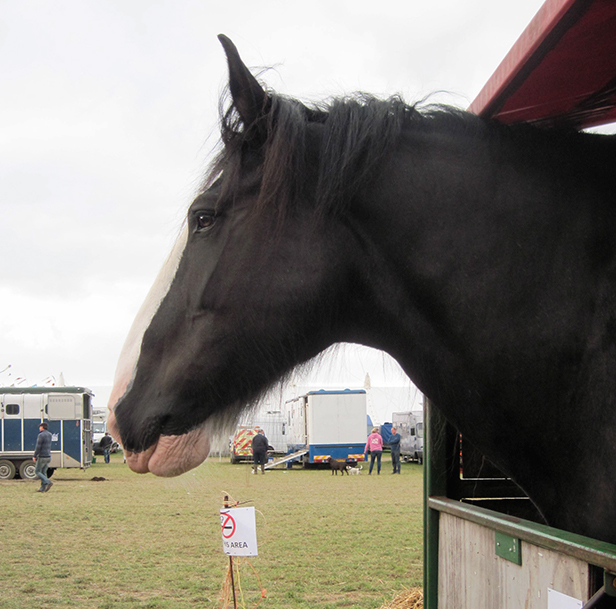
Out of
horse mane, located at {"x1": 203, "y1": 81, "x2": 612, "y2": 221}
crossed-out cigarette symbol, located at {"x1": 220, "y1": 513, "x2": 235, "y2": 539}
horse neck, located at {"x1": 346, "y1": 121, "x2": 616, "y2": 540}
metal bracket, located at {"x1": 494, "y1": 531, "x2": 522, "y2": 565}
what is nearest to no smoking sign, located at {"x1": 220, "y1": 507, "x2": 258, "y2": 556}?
crossed-out cigarette symbol, located at {"x1": 220, "y1": 513, "x2": 235, "y2": 539}

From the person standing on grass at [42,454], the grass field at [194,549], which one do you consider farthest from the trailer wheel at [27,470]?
the grass field at [194,549]

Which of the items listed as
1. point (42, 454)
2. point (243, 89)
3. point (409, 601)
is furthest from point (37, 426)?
point (243, 89)

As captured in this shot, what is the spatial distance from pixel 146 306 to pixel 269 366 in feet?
1.40

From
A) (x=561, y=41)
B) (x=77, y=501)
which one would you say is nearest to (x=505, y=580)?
(x=561, y=41)

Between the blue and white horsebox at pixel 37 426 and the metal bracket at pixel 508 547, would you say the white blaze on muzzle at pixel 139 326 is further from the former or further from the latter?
the blue and white horsebox at pixel 37 426

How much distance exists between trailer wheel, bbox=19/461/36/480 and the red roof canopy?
969 inches

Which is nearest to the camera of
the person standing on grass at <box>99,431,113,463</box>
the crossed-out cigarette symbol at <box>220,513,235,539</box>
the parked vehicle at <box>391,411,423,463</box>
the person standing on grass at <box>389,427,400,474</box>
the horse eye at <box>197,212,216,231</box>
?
the horse eye at <box>197,212,216,231</box>

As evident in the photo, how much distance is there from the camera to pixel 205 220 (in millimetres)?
1857

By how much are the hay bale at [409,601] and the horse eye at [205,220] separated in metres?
5.05

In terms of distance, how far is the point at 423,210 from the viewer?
5.69ft

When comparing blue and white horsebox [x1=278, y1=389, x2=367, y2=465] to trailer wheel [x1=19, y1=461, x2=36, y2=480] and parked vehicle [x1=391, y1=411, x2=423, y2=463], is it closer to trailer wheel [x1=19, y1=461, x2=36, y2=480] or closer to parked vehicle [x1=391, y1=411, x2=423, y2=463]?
parked vehicle [x1=391, y1=411, x2=423, y2=463]

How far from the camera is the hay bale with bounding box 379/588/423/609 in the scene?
18.7 feet

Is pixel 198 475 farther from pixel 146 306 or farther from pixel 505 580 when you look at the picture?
pixel 505 580

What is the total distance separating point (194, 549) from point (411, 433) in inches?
838
